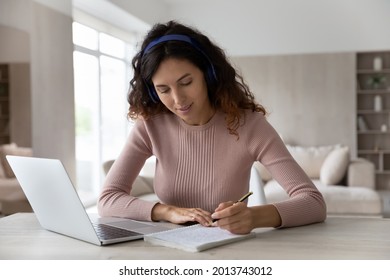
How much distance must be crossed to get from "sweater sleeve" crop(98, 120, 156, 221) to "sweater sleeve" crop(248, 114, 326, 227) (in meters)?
0.27

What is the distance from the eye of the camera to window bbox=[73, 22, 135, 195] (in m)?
4.52

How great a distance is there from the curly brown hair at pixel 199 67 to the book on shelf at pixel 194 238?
0.35m

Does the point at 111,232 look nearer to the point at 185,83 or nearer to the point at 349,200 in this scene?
the point at 185,83

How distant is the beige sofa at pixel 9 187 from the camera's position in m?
3.14

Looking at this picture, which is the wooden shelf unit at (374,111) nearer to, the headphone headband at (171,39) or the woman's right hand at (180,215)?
the headphone headband at (171,39)

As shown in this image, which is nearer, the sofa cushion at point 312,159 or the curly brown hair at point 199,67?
the curly brown hair at point 199,67

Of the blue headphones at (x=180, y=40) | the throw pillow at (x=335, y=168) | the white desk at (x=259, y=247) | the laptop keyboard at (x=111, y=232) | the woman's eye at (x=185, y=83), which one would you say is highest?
the blue headphones at (x=180, y=40)

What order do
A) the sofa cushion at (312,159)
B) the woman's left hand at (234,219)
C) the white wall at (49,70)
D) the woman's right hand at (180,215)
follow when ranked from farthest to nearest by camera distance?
the sofa cushion at (312,159) → the white wall at (49,70) → the woman's right hand at (180,215) → the woman's left hand at (234,219)

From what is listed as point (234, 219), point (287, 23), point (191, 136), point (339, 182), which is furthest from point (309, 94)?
point (234, 219)

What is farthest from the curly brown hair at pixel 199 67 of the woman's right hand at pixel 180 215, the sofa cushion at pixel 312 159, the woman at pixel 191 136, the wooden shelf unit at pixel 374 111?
the wooden shelf unit at pixel 374 111

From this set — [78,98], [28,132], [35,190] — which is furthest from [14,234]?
[78,98]

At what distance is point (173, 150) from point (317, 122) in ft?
14.6

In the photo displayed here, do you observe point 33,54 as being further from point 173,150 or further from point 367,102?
point 367,102

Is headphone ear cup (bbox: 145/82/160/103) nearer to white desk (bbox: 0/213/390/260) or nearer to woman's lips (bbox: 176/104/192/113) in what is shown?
woman's lips (bbox: 176/104/192/113)
